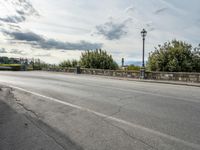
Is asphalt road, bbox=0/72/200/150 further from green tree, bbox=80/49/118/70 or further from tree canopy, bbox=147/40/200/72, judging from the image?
green tree, bbox=80/49/118/70

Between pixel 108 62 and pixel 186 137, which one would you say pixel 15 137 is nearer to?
pixel 186 137

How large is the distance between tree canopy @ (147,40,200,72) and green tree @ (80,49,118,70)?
11543mm

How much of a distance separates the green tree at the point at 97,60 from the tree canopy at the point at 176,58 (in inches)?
454

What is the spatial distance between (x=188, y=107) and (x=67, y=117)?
4337 mm

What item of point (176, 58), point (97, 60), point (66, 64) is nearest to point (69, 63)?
point (66, 64)

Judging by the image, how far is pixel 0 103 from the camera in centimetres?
766

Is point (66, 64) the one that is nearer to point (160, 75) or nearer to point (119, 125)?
point (160, 75)

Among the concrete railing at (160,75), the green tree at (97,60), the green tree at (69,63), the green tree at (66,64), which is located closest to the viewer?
the concrete railing at (160,75)

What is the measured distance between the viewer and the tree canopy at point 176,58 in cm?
2727

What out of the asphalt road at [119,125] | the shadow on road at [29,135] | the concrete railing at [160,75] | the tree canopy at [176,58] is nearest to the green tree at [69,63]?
the concrete railing at [160,75]

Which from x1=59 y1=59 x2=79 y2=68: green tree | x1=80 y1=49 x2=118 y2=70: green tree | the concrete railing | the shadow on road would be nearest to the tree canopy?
the concrete railing

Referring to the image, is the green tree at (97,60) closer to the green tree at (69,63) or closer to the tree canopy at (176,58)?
the green tree at (69,63)

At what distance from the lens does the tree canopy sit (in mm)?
27266

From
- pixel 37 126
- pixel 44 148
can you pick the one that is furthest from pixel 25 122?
pixel 44 148
